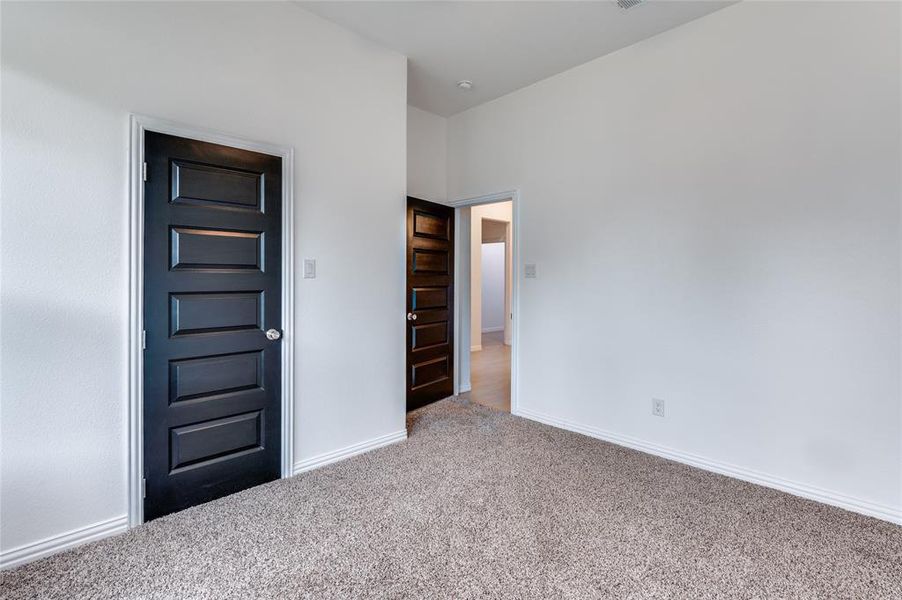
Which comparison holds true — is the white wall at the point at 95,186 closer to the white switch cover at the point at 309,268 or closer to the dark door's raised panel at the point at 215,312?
the white switch cover at the point at 309,268

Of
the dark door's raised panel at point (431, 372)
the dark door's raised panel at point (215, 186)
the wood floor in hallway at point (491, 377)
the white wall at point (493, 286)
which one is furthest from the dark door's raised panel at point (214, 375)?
the white wall at point (493, 286)

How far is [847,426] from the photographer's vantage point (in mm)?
2312

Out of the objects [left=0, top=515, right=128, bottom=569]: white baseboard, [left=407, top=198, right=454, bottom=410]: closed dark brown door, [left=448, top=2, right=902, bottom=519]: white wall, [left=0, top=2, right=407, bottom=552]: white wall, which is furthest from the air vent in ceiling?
[left=0, top=515, right=128, bottom=569]: white baseboard

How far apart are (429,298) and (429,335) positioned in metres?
0.37

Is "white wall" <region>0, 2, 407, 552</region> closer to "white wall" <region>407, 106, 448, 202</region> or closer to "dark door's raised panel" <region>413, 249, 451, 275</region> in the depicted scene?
"dark door's raised panel" <region>413, 249, 451, 275</region>

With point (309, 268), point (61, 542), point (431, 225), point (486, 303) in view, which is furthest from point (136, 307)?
point (486, 303)

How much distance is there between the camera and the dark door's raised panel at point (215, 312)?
2.23m

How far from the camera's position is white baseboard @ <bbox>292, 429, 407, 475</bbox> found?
2748 millimetres

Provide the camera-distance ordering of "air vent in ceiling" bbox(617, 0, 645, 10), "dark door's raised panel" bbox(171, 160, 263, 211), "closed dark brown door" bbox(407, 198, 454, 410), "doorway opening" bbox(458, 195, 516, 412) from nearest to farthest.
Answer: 1. "dark door's raised panel" bbox(171, 160, 263, 211)
2. "air vent in ceiling" bbox(617, 0, 645, 10)
3. "closed dark brown door" bbox(407, 198, 454, 410)
4. "doorway opening" bbox(458, 195, 516, 412)

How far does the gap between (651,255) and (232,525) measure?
10.2 ft

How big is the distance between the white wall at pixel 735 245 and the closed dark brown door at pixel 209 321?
2283 millimetres

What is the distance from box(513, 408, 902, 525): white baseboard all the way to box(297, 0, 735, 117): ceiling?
2.96 meters

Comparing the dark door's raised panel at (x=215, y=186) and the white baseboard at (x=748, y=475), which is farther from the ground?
the dark door's raised panel at (x=215, y=186)

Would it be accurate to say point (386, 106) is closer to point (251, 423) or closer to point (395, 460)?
point (251, 423)
